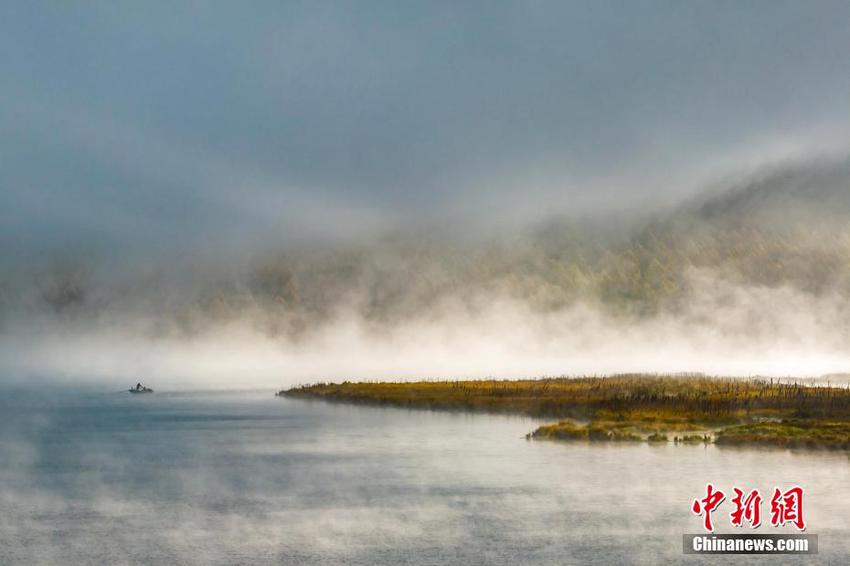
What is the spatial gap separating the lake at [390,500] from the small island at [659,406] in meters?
4.59

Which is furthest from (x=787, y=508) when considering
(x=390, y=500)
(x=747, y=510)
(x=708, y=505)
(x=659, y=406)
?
(x=659, y=406)

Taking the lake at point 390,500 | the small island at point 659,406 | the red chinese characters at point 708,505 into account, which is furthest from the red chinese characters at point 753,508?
the small island at point 659,406

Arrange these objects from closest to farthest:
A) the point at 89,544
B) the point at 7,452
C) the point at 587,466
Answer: the point at 89,544 < the point at 587,466 < the point at 7,452

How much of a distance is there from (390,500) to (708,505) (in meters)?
16.2

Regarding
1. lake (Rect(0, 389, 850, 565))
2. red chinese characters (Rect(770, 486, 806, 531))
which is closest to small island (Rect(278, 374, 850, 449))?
lake (Rect(0, 389, 850, 565))

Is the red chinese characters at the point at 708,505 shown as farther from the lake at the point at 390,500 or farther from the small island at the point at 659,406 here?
the small island at the point at 659,406

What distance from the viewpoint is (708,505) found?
133 ft

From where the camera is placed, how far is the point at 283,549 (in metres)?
37.2

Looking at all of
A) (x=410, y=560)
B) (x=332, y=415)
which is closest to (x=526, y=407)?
(x=332, y=415)

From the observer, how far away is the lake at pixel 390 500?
3694 cm

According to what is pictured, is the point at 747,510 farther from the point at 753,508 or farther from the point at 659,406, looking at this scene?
the point at 659,406

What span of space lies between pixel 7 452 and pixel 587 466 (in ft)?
183

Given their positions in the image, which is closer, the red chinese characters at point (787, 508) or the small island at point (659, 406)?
the red chinese characters at point (787, 508)

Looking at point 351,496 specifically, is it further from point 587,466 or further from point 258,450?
point 258,450
